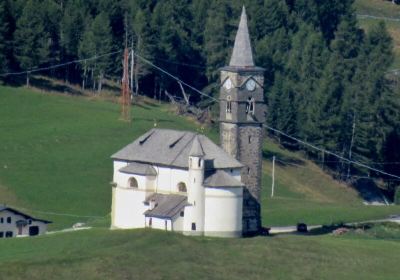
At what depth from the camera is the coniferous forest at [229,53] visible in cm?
15812

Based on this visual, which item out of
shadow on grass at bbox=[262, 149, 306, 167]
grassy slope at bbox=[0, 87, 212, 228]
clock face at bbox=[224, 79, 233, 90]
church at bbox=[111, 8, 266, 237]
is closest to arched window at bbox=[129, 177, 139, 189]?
church at bbox=[111, 8, 266, 237]

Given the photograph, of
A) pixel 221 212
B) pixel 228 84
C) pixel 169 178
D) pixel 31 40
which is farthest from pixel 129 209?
pixel 31 40

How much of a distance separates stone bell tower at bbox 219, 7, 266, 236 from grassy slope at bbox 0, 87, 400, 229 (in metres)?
5.70

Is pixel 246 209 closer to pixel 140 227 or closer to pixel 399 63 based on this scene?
pixel 140 227

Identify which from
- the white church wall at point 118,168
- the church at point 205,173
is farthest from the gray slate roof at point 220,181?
the white church wall at point 118,168

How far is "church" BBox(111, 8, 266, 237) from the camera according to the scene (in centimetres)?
11450

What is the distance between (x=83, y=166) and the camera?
138m

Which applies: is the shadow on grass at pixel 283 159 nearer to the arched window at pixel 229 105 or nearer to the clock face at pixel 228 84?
the clock face at pixel 228 84

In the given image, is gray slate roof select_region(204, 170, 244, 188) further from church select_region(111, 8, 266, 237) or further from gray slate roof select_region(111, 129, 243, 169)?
gray slate roof select_region(111, 129, 243, 169)

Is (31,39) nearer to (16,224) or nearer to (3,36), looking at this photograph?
(3,36)

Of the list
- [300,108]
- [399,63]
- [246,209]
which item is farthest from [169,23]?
[246,209]

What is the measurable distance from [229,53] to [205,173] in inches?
2197

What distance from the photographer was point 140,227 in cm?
11588

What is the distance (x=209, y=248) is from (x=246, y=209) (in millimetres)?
12316
